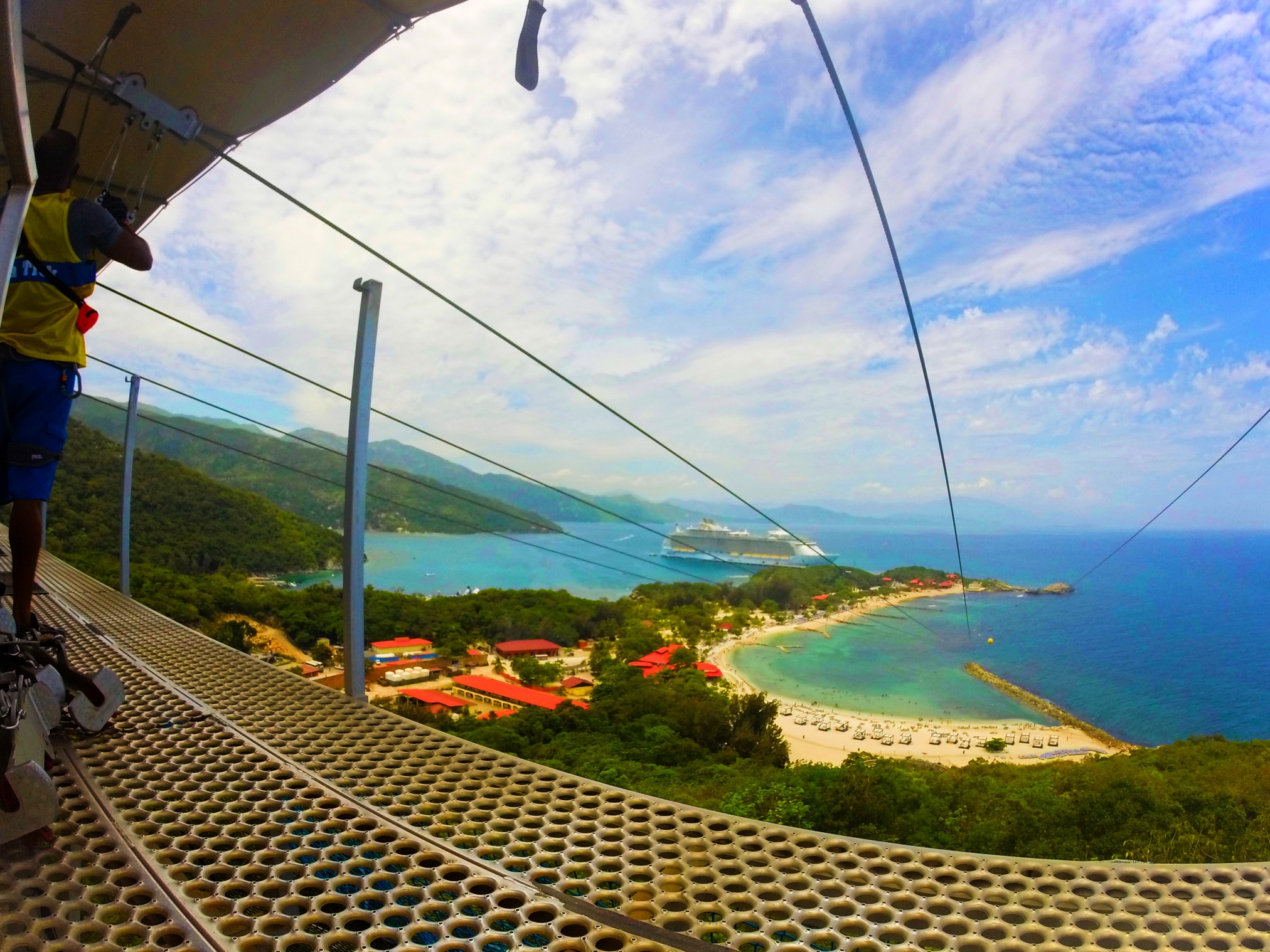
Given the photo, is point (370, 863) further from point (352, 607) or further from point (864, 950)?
point (352, 607)

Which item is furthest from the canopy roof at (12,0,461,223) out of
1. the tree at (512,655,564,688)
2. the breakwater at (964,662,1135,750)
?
the breakwater at (964,662,1135,750)

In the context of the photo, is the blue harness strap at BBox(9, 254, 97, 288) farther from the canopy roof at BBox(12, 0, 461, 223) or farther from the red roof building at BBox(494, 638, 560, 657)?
the red roof building at BBox(494, 638, 560, 657)

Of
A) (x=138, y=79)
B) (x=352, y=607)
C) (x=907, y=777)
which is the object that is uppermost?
(x=138, y=79)

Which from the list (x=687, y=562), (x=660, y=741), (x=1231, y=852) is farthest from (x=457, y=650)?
(x=687, y=562)

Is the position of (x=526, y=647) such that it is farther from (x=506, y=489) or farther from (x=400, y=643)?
(x=506, y=489)

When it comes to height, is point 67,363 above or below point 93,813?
above

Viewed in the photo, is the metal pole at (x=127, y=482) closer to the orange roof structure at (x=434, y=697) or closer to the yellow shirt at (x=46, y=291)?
the yellow shirt at (x=46, y=291)

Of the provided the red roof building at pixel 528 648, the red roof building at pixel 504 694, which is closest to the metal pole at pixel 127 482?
the red roof building at pixel 504 694
